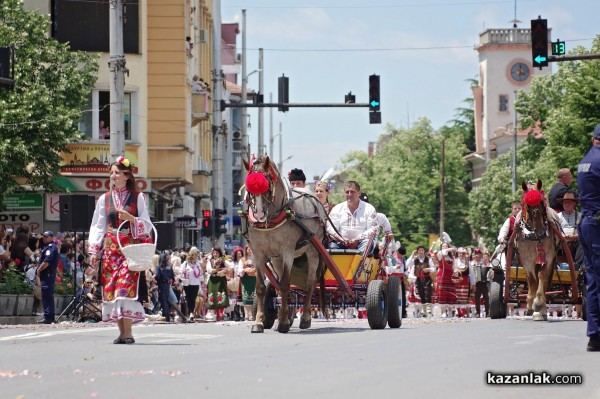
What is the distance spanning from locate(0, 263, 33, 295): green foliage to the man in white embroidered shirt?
10.4 meters

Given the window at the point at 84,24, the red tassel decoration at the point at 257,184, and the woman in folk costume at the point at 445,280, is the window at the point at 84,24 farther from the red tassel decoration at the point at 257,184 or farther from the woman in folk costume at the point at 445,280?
the red tassel decoration at the point at 257,184

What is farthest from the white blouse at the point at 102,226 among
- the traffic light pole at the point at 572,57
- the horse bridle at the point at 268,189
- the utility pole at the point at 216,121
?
the utility pole at the point at 216,121

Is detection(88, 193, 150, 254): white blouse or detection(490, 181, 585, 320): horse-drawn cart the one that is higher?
detection(88, 193, 150, 254): white blouse

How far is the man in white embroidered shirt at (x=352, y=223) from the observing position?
2297 cm

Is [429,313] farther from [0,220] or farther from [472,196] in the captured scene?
[472,196]

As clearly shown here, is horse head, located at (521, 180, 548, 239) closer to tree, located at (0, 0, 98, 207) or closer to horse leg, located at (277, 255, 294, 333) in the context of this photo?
horse leg, located at (277, 255, 294, 333)

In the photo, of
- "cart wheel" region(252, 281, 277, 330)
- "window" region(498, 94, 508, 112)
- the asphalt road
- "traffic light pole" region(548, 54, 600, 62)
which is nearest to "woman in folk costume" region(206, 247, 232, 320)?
"traffic light pole" region(548, 54, 600, 62)

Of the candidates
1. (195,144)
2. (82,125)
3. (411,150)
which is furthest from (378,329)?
(411,150)

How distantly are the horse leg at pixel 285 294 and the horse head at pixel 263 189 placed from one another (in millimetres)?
669

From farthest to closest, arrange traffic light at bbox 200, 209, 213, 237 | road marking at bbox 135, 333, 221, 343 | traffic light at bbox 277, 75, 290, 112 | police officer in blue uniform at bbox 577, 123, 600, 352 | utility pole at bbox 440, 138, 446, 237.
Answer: utility pole at bbox 440, 138, 446, 237
traffic light at bbox 200, 209, 213, 237
traffic light at bbox 277, 75, 290, 112
road marking at bbox 135, 333, 221, 343
police officer in blue uniform at bbox 577, 123, 600, 352

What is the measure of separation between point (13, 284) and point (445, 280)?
12053 mm

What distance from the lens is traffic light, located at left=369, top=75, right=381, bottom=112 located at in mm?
44906

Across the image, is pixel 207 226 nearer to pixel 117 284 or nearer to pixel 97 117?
pixel 97 117

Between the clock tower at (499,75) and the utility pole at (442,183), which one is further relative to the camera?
the clock tower at (499,75)
